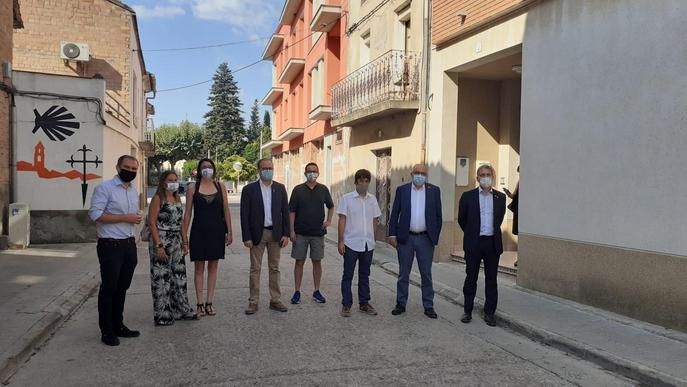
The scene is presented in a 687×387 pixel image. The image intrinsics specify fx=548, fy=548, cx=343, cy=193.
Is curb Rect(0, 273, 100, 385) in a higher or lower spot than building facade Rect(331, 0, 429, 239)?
lower

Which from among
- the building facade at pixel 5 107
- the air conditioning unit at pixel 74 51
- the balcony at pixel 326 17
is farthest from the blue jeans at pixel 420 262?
the air conditioning unit at pixel 74 51

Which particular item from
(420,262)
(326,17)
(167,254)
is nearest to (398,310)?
(420,262)

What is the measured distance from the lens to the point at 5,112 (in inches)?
468

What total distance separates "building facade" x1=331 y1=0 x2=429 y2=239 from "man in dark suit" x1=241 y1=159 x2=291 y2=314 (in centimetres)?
542

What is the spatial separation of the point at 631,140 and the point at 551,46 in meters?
2.00

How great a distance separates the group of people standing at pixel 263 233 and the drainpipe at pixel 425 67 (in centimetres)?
474

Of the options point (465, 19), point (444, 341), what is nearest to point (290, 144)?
point (465, 19)

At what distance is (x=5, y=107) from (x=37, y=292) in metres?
6.43

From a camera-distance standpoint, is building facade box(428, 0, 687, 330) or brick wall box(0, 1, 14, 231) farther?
brick wall box(0, 1, 14, 231)

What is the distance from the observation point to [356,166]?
16609mm

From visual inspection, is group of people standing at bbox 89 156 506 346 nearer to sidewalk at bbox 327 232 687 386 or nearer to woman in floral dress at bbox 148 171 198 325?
woman in floral dress at bbox 148 171 198 325

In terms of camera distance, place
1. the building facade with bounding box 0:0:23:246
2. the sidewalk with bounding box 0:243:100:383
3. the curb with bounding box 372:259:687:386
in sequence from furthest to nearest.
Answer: the building facade with bounding box 0:0:23:246
the sidewalk with bounding box 0:243:100:383
the curb with bounding box 372:259:687:386

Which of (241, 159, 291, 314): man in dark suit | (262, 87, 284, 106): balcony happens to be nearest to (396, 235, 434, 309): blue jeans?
(241, 159, 291, 314): man in dark suit

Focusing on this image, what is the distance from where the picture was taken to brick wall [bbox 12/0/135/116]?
19.7 meters
